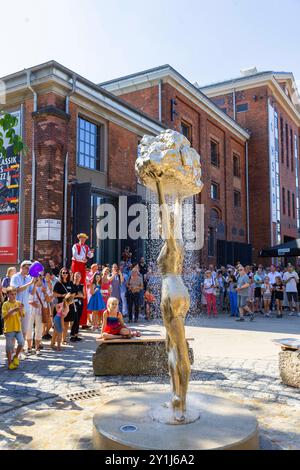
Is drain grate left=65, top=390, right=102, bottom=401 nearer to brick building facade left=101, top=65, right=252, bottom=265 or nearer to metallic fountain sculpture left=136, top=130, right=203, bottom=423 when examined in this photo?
metallic fountain sculpture left=136, top=130, right=203, bottom=423

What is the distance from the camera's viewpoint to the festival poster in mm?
14545

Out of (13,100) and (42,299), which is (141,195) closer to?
(13,100)

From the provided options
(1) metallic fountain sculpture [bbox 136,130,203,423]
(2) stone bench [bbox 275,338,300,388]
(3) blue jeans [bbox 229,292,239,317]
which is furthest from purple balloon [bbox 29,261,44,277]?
(3) blue jeans [bbox 229,292,239,317]

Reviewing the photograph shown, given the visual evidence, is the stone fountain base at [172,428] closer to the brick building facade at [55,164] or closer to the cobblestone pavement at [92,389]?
the cobblestone pavement at [92,389]

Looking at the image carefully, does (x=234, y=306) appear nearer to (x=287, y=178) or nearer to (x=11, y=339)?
(x=11, y=339)

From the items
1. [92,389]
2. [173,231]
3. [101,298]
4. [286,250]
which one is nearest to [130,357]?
[92,389]

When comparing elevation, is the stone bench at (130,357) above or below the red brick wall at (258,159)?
below

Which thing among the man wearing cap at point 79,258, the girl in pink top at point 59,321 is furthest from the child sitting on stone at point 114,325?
the man wearing cap at point 79,258

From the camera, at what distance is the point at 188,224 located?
75.4 ft

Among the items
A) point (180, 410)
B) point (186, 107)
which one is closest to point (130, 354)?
point (180, 410)

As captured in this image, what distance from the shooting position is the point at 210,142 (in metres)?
26.5

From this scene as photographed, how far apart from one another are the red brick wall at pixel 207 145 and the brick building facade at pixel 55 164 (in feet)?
22.6

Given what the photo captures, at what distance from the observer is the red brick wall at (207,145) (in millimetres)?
22500

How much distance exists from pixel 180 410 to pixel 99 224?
41.0ft
